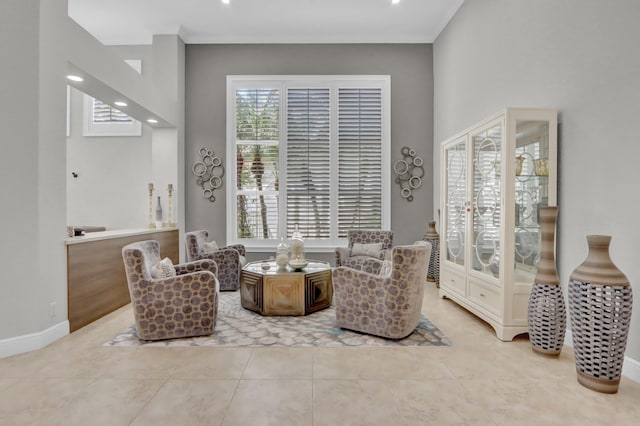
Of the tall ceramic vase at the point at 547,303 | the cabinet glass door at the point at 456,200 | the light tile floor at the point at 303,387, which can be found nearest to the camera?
the light tile floor at the point at 303,387

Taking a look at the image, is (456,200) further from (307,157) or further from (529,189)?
(307,157)

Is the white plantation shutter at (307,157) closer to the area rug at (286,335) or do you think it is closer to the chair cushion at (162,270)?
the area rug at (286,335)

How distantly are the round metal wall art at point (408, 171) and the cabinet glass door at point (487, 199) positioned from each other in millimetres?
2352

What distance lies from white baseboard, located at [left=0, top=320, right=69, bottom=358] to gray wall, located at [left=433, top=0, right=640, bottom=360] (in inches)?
178

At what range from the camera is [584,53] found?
2725 mm

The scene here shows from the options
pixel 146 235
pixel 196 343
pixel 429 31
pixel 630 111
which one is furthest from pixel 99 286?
pixel 429 31

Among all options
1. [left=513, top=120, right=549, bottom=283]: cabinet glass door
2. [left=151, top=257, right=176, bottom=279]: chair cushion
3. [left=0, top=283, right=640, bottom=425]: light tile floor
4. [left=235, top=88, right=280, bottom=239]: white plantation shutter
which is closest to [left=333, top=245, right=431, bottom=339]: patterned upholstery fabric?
[left=0, top=283, right=640, bottom=425]: light tile floor

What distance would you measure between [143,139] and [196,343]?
4572 millimetres

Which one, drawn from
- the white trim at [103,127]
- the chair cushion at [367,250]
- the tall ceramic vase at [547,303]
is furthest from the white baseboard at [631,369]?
the white trim at [103,127]

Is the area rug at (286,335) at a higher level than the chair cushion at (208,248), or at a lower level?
lower

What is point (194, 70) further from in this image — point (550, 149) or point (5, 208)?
point (550, 149)

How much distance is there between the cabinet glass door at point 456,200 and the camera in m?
3.91

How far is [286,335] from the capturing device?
10.4 feet

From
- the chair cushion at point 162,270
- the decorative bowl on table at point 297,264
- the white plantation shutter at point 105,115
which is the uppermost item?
the white plantation shutter at point 105,115
